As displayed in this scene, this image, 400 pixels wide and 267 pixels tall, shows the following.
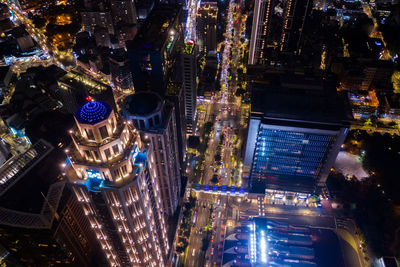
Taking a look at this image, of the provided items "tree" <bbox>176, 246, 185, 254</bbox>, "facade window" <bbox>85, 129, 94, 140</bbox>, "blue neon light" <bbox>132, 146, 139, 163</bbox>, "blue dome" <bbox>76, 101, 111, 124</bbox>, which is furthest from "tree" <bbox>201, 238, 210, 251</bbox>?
"blue dome" <bbox>76, 101, 111, 124</bbox>

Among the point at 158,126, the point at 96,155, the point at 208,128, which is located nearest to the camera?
the point at 96,155

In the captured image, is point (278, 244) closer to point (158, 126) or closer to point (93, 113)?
point (158, 126)

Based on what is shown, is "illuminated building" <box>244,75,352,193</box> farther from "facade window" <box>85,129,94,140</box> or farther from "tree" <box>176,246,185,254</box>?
"facade window" <box>85,129,94,140</box>

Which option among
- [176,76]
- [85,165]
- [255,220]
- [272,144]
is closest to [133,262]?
[85,165]

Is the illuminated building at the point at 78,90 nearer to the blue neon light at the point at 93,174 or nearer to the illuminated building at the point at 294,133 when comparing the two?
the illuminated building at the point at 294,133

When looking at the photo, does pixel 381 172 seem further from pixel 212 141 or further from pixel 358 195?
pixel 212 141

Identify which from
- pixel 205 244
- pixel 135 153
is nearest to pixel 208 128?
pixel 205 244

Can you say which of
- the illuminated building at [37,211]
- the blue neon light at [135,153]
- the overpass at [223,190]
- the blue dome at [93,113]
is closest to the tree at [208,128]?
the overpass at [223,190]
